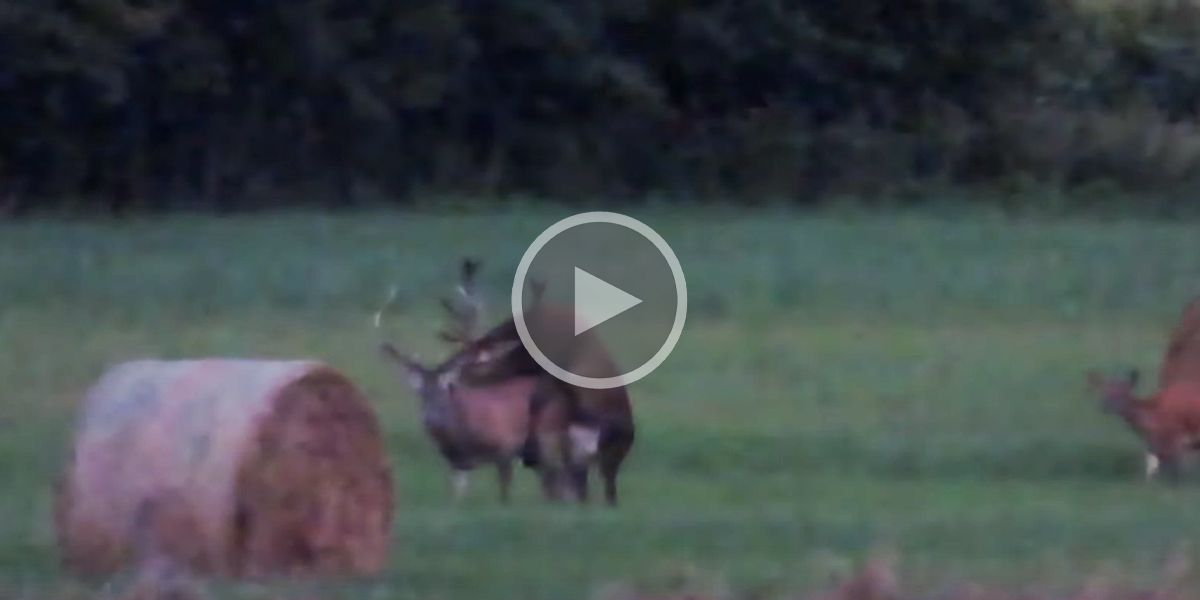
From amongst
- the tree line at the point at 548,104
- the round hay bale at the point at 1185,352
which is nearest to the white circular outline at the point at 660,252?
the round hay bale at the point at 1185,352

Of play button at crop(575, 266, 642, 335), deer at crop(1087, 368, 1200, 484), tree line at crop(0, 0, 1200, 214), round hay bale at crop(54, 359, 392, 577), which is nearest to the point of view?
round hay bale at crop(54, 359, 392, 577)

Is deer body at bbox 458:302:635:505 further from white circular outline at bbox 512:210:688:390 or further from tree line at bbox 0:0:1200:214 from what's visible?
tree line at bbox 0:0:1200:214

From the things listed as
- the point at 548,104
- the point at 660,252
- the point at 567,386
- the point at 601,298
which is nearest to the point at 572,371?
the point at 567,386

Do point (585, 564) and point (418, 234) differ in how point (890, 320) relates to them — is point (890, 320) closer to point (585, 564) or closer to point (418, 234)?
point (418, 234)

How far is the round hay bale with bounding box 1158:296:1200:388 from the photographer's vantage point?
Answer: 13.2 m

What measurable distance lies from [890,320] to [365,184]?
48.2ft

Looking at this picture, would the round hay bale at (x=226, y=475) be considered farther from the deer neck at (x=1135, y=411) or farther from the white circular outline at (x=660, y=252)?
the deer neck at (x=1135, y=411)

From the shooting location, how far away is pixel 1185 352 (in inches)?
523

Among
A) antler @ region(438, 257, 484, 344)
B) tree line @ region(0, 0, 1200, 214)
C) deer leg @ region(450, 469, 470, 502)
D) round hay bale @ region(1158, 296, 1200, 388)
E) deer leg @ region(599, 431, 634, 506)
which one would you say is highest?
tree line @ region(0, 0, 1200, 214)

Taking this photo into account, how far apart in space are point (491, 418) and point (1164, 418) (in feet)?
14.1

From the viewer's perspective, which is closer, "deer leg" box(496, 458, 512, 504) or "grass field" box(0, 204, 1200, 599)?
"grass field" box(0, 204, 1200, 599)

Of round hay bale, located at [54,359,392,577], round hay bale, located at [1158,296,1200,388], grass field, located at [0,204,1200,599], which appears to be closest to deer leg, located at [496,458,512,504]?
grass field, located at [0,204,1200,599]

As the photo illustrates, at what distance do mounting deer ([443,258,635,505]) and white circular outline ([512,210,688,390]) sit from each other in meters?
0.03

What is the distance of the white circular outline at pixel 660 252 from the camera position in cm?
1101
